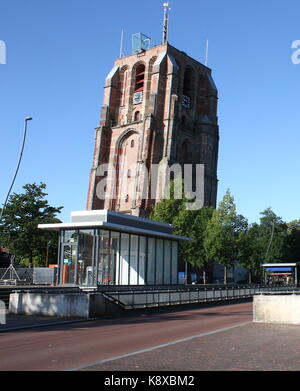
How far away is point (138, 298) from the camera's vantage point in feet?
75.4

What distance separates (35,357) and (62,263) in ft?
67.9

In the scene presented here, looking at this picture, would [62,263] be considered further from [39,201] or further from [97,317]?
[39,201]

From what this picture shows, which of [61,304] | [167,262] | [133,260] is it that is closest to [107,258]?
[133,260]

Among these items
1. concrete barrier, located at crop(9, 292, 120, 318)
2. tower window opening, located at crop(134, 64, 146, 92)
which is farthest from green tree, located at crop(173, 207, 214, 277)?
concrete barrier, located at crop(9, 292, 120, 318)

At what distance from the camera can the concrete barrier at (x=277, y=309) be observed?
1641 centimetres

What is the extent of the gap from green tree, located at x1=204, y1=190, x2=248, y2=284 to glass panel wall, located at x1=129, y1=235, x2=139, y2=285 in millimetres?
22571

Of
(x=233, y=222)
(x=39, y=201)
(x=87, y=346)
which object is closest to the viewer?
(x=87, y=346)

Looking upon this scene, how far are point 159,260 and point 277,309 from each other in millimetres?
16818

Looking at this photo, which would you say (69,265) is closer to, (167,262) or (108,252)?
(108,252)

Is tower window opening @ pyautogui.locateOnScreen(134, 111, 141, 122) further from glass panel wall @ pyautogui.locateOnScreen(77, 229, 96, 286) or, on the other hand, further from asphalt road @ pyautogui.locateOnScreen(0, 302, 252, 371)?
asphalt road @ pyautogui.locateOnScreen(0, 302, 252, 371)

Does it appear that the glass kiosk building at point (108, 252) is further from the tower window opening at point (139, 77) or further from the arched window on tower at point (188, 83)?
the arched window on tower at point (188, 83)

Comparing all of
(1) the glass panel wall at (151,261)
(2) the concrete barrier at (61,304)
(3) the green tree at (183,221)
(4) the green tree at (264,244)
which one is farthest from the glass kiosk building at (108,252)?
(4) the green tree at (264,244)

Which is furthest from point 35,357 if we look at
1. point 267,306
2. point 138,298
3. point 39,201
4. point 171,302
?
point 39,201

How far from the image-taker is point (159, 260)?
33.2 meters
